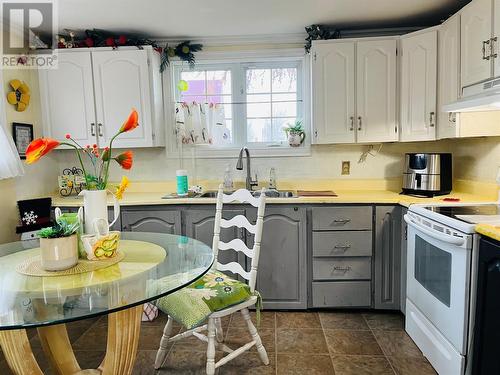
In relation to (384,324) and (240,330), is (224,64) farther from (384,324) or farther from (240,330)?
(384,324)

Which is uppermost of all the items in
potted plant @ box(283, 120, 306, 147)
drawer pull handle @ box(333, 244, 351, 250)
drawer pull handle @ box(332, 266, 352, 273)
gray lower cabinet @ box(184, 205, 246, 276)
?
potted plant @ box(283, 120, 306, 147)

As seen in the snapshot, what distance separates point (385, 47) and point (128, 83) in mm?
2065

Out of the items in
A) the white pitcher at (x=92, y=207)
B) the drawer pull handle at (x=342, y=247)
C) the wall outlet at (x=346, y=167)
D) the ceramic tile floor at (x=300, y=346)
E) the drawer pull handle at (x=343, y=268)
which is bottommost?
the ceramic tile floor at (x=300, y=346)

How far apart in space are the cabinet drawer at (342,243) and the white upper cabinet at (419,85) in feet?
2.85

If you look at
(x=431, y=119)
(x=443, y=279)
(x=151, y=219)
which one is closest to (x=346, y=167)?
(x=431, y=119)

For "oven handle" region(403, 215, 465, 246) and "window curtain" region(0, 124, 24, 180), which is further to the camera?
"window curtain" region(0, 124, 24, 180)

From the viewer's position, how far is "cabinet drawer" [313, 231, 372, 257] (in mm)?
2631

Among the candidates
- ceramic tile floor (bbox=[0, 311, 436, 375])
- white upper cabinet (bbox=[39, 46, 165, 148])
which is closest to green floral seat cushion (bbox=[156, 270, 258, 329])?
ceramic tile floor (bbox=[0, 311, 436, 375])

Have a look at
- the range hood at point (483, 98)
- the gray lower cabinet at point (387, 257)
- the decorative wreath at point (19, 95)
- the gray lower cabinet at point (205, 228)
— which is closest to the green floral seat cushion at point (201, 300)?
the gray lower cabinet at point (205, 228)

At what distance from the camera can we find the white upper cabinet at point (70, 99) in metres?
2.96

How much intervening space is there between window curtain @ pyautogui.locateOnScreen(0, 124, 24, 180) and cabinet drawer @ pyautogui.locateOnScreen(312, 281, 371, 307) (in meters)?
2.31

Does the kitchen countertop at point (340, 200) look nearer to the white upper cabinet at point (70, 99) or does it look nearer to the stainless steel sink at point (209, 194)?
the stainless steel sink at point (209, 194)

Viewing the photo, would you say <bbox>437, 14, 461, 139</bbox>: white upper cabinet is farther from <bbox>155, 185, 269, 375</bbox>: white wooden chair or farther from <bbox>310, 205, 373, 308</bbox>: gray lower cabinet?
<bbox>155, 185, 269, 375</bbox>: white wooden chair

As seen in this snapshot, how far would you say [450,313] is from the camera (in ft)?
5.95
